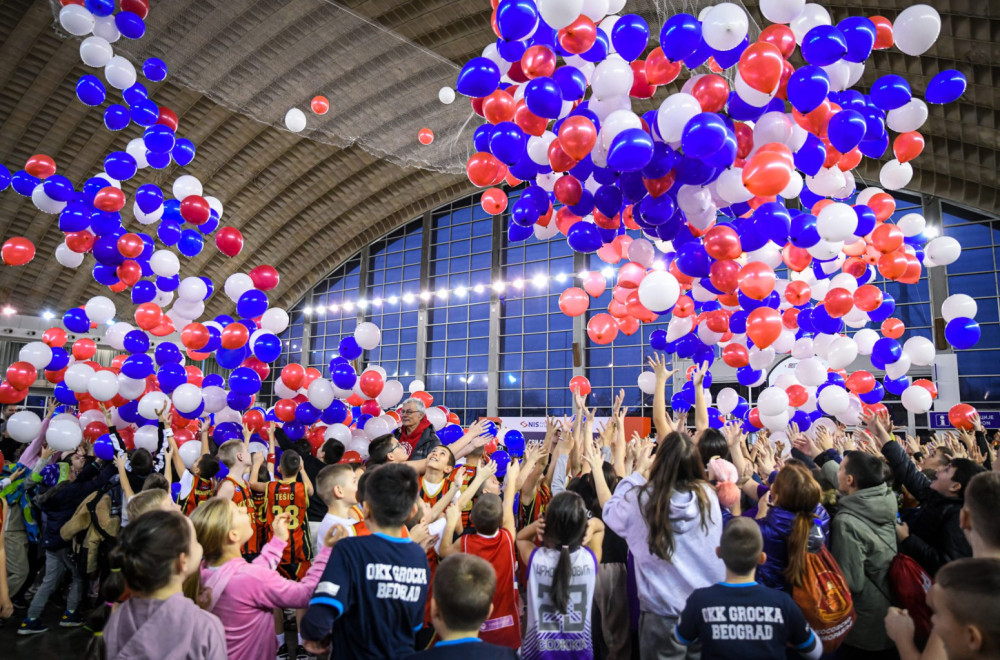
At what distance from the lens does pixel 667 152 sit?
4.02m

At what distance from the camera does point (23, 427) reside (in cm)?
573

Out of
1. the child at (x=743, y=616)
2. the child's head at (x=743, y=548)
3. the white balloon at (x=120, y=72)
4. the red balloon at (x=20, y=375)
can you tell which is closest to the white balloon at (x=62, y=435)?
the red balloon at (x=20, y=375)

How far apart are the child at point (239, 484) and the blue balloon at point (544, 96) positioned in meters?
2.77

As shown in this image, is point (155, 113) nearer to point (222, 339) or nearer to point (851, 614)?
point (222, 339)

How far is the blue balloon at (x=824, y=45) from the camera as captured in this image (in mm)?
3992

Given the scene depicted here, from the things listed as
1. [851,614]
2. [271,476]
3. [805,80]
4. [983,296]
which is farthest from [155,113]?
[983,296]

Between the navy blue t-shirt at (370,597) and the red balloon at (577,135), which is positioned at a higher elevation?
the red balloon at (577,135)

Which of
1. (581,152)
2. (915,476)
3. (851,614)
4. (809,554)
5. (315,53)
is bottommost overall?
(851,614)

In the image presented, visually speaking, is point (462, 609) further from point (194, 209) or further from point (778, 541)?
point (194, 209)

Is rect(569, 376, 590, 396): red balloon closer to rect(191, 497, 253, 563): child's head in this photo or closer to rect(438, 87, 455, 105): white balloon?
rect(191, 497, 253, 563): child's head

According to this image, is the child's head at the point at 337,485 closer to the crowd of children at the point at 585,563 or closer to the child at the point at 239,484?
the crowd of children at the point at 585,563

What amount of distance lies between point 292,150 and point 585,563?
16.2 metres

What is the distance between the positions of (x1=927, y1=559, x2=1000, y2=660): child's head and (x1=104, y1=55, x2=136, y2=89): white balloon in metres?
7.07

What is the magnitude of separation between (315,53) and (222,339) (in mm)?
3582
